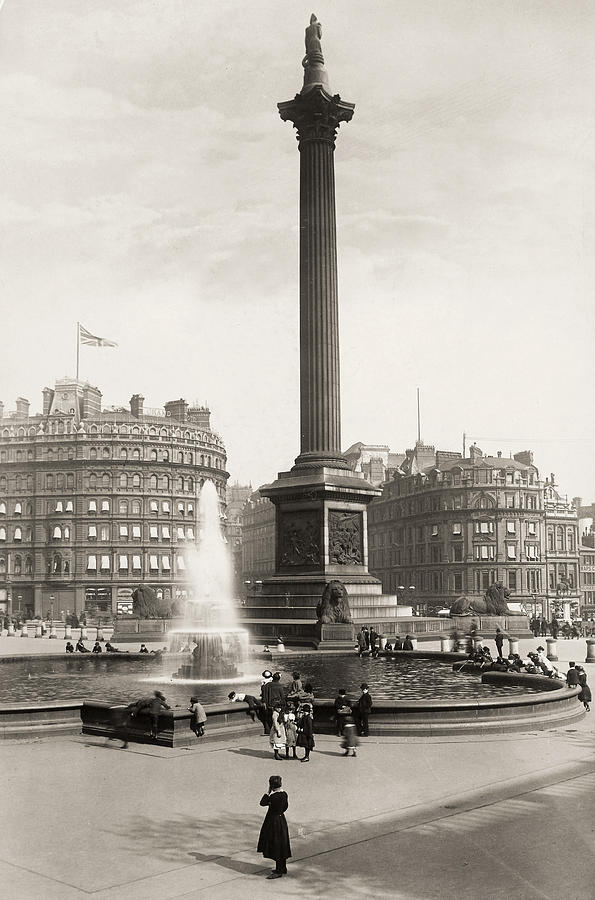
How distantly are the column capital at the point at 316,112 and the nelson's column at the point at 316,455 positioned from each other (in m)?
0.05

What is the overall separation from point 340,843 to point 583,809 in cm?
320

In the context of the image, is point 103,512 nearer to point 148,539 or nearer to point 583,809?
point 148,539

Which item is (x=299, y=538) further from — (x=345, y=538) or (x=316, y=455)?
(x=316, y=455)

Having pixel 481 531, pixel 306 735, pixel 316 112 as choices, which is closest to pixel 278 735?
pixel 306 735

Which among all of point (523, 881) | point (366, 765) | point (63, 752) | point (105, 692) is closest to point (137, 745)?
point (63, 752)

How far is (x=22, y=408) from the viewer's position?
103 meters

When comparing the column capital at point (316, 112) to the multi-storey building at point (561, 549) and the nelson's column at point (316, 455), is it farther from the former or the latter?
the multi-storey building at point (561, 549)

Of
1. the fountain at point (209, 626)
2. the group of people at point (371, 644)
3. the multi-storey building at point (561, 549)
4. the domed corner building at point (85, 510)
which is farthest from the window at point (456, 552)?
the group of people at point (371, 644)

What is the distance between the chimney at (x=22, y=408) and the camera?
10081 centimetres

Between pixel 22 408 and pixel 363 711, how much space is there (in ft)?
302

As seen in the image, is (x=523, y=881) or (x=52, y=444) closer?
(x=523, y=881)

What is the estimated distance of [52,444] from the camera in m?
97.4

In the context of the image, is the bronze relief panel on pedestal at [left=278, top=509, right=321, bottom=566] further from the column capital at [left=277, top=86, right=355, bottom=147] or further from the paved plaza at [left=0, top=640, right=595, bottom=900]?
the paved plaza at [left=0, top=640, right=595, bottom=900]

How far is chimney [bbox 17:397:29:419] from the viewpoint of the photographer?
331 ft
